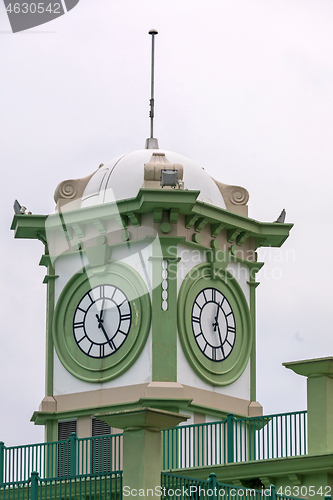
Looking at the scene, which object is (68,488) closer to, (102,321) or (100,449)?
(100,449)

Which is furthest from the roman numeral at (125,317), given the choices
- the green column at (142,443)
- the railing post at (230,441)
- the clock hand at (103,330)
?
the green column at (142,443)

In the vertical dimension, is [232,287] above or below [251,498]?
above

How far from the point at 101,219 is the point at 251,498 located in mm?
13418

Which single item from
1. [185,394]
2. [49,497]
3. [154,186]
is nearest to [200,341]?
[185,394]

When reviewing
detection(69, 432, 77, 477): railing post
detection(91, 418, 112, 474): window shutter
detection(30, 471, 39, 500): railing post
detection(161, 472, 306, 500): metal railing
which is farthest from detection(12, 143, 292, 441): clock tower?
detection(161, 472, 306, 500): metal railing

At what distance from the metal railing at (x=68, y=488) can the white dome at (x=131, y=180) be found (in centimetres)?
1079

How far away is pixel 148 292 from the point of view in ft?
154

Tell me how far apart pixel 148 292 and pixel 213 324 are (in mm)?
2430

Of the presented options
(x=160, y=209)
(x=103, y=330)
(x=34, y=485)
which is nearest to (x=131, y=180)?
(x=160, y=209)

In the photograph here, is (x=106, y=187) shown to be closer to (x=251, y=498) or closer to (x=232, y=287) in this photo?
(x=232, y=287)

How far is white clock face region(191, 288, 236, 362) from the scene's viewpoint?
156 ft

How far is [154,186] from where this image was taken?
47531mm

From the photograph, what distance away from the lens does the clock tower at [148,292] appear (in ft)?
153

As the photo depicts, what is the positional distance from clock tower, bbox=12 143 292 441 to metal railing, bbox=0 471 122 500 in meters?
6.55
